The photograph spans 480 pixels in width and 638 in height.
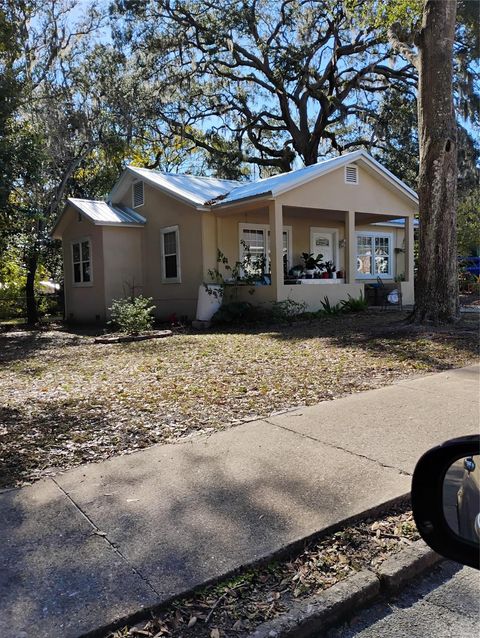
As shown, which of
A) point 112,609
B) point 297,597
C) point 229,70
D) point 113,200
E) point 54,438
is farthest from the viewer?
point 229,70

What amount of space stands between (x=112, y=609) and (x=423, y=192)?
10136 millimetres

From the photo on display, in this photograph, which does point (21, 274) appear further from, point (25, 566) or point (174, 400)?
point (25, 566)

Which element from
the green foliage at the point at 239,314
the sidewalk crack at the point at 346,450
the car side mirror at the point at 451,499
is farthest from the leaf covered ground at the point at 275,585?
the green foliage at the point at 239,314

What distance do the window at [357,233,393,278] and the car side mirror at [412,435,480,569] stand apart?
1889 cm

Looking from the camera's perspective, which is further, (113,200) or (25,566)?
(113,200)

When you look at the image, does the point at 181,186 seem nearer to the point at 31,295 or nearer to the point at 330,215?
the point at 330,215

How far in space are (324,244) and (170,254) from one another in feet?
19.5

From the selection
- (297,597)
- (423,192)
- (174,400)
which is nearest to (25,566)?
(297,597)

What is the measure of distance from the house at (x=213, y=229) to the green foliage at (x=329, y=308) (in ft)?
0.60

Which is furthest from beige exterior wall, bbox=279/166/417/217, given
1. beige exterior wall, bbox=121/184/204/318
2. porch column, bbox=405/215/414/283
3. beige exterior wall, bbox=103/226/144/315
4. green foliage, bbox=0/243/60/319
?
green foliage, bbox=0/243/60/319

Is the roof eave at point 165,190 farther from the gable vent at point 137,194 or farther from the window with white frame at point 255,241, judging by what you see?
the window with white frame at point 255,241

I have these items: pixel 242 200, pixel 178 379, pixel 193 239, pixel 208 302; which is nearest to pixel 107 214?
pixel 193 239

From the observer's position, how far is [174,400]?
5.97 m

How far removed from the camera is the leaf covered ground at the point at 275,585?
2340 mm
